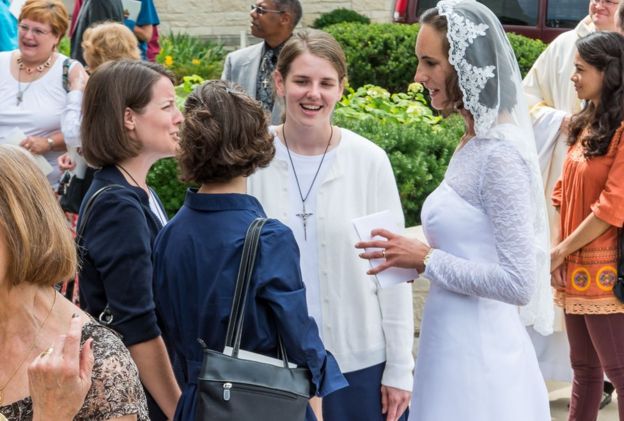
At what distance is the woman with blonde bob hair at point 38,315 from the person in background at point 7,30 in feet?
20.9

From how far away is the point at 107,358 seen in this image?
243 cm

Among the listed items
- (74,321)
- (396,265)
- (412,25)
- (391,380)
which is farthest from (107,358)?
(412,25)

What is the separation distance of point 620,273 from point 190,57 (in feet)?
32.2

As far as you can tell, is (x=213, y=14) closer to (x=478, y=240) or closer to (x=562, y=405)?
(x=562, y=405)

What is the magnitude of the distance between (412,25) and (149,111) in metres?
10.2

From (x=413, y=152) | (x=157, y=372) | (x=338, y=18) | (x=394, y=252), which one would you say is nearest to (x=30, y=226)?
(x=157, y=372)

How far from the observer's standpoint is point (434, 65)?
11.9ft

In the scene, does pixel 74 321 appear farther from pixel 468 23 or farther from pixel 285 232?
pixel 468 23

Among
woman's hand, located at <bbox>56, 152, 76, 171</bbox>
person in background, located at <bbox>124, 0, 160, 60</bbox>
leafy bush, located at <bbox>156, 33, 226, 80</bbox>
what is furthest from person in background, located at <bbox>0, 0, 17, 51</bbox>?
leafy bush, located at <bbox>156, 33, 226, 80</bbox>

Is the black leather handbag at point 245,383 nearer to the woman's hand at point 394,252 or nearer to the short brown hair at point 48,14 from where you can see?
the woman's hand at point 394,252

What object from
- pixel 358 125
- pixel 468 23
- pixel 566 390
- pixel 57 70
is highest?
pixel 468 23

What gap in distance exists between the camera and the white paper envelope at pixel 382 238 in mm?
3654

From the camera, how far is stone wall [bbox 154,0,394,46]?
18.0 metres

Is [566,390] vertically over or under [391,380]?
under
